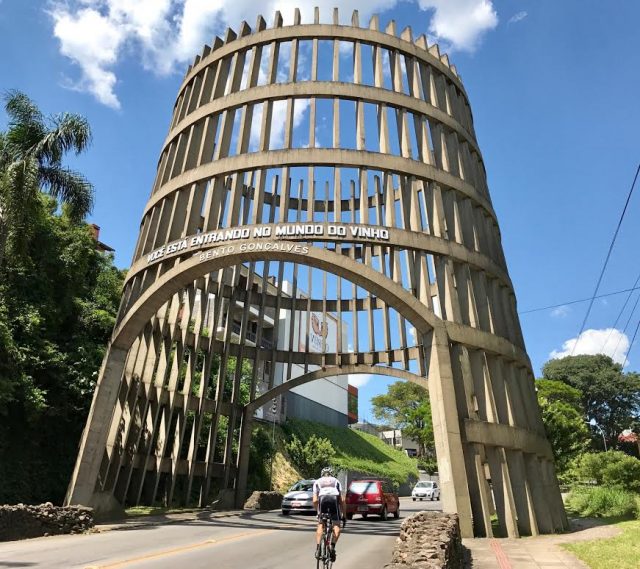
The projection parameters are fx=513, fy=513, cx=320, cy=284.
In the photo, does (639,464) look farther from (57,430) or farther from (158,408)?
(57,430)

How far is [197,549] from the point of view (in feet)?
38.5

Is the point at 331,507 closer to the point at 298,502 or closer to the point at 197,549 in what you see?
the point at 197,549

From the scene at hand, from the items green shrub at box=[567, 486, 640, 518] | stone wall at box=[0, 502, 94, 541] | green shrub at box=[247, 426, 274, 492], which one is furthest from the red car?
green shrub at box=[247, 426, 274, 492]

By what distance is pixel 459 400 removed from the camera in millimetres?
16750

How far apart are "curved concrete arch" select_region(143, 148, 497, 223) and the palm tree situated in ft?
16.7

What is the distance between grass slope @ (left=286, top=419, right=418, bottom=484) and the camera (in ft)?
160

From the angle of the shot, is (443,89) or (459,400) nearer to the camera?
(459,400)

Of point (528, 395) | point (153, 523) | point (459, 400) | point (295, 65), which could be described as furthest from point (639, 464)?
point (295, 65)

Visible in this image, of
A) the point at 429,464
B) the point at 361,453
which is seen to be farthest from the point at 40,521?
the point at 429,464

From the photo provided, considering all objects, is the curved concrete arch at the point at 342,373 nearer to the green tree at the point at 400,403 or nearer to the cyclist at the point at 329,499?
the cyclist at the point at 329,499

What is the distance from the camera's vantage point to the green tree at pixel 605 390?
78438 mm

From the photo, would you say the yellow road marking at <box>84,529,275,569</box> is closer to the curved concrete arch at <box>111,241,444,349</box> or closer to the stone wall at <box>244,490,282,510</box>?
the curved concrete arch at <box>111,241,444,349</box>

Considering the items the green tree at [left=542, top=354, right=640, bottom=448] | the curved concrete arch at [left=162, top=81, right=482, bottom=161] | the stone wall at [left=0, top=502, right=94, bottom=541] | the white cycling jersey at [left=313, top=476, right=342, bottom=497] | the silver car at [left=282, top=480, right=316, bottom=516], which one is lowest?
the stone wall at [left=0, top=502, right=94, bottom=541]

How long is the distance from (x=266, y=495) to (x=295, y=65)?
22120 mm
